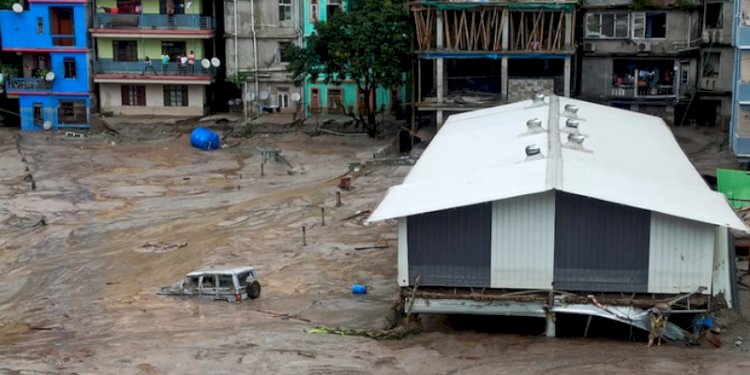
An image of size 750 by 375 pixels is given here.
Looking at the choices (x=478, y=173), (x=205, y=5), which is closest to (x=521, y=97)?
(x=205, y=5)

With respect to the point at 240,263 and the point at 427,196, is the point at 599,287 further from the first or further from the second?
the point at 240,263

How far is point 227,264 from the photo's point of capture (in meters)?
37.3

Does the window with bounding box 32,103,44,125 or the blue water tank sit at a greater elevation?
the window with bounding box 32,103,44,125

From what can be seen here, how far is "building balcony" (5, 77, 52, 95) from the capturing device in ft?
209

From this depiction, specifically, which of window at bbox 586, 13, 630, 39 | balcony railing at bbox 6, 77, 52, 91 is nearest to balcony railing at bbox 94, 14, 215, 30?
balcony railing at bbox 6, 77, 52, 91

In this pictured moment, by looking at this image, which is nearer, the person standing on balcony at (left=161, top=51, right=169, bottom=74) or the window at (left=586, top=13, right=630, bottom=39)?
the window at (left=586, top=13, right=630, bottom=39)

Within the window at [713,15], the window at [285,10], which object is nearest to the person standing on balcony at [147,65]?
the window at [285,10]

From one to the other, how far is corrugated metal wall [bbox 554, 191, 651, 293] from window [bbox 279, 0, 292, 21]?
3703cm

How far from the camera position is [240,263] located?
123 ft

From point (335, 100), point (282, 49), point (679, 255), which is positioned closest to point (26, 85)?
point (282, 49)

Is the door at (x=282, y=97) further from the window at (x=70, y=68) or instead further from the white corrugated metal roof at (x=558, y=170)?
the white corrugated metal roof at (x=558, y=170)

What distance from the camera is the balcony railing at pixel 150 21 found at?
2491 inches

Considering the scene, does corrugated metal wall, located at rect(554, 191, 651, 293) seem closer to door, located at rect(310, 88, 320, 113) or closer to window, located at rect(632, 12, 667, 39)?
window, located at rect(632, 12, 667, 39)

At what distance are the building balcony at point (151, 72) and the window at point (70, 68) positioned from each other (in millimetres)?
1405
